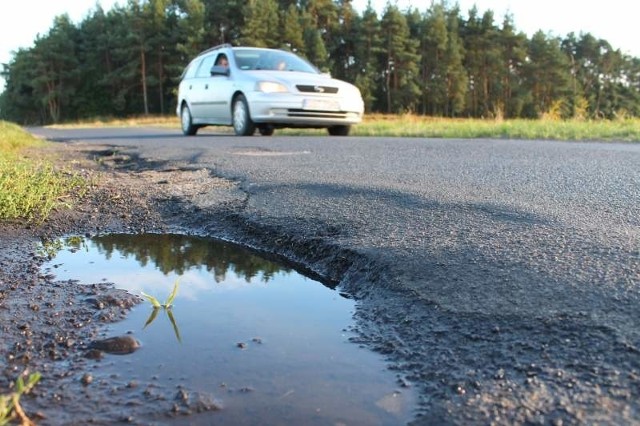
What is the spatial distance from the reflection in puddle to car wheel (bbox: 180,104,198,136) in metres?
9.36

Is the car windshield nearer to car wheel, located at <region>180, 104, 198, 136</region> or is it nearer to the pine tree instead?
car wheel, located at <region>180, 104, 198, 136</region>

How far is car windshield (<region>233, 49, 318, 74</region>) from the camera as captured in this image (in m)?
10.4

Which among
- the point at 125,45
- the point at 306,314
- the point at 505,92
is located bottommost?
the point at 306,314

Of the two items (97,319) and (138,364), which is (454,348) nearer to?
(138,364)

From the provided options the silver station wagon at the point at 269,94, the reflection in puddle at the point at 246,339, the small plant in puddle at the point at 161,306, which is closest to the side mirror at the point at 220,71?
the silver station wagon at the point at 269,94

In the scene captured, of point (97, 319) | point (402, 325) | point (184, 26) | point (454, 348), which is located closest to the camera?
point (454, 348)

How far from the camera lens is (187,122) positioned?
1233 cm

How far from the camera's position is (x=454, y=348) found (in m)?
1.72

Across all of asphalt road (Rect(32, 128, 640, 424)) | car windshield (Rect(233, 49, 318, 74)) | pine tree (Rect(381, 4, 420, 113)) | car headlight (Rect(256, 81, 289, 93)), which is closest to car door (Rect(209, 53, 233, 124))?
car windshield (Rect(233, 49, 318, 74))

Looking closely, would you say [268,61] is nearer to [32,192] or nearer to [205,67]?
[205,67]

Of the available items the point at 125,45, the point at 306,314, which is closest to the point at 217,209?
the point at 306,314

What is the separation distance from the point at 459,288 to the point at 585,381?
27.8 inches

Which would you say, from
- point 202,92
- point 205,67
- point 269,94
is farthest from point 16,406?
point 205,67

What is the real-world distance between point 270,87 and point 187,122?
10.7 ft
